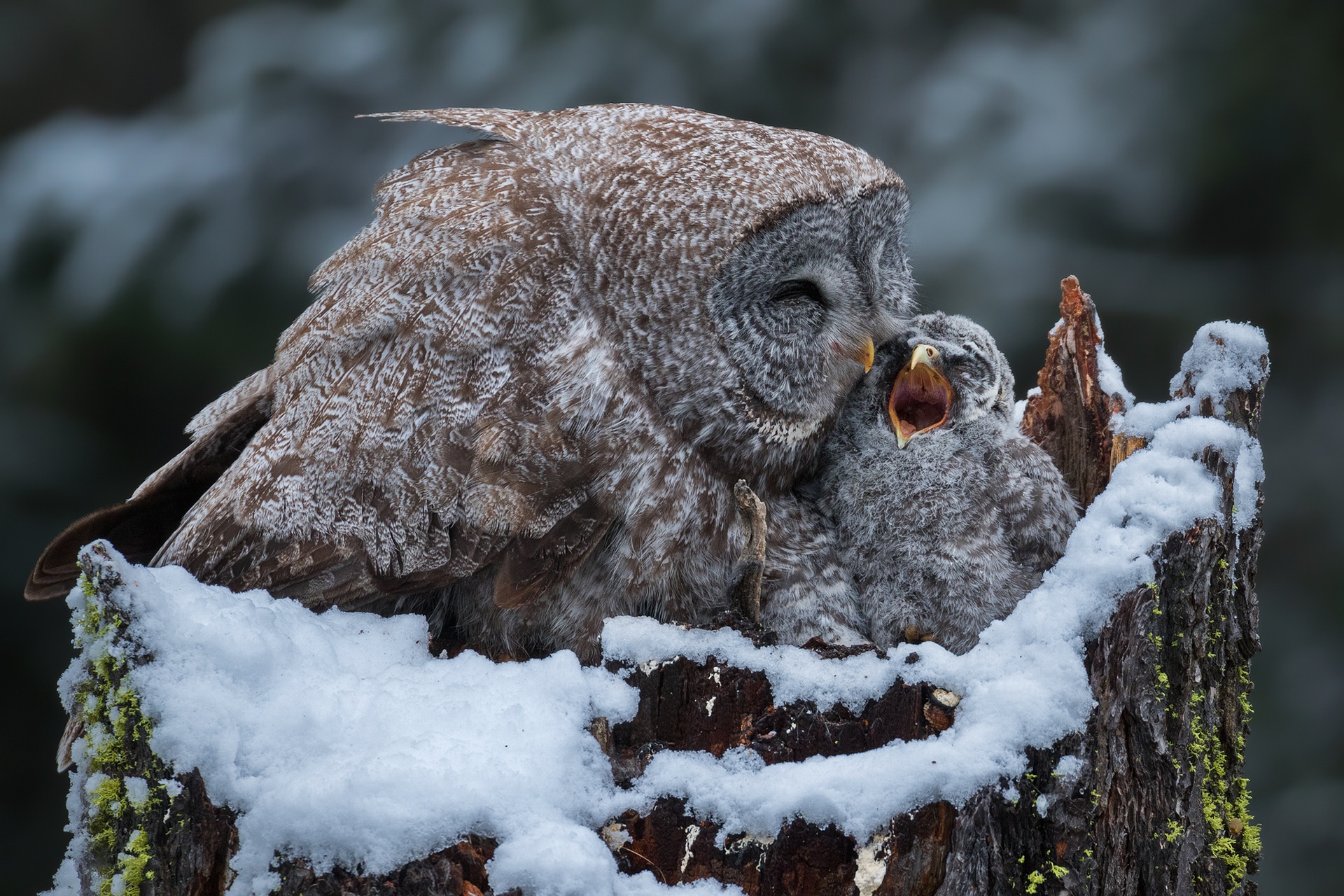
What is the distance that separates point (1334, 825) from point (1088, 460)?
1766 millimetres

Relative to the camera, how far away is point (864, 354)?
6.68 ft

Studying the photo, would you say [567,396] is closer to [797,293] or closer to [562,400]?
[562,400]

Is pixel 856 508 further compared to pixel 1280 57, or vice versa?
pixel 1280 57

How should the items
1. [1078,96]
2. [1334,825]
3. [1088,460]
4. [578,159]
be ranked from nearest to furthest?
1. [578,159]
2. [1088,460]
3. [1334,825]
4. [1078,96]

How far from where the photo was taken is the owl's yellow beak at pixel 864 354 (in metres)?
2.02

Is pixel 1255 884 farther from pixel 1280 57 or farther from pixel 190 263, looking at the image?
pixel 190 263

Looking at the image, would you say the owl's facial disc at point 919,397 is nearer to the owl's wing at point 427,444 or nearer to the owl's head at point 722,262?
the owl's head at point 722,262

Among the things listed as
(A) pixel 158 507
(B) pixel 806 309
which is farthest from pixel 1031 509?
(A) pixel 158 507

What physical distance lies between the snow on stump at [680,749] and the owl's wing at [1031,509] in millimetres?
238

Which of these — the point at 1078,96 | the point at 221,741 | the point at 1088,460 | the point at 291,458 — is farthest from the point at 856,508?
the point at 1078,96

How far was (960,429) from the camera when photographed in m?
2.02

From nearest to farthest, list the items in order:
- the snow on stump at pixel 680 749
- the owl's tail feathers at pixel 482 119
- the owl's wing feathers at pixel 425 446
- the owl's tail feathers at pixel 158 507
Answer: the snow on stump at pixel 680 749 → the owl's wing feathers at pixel 425 446 → the owl's tail feathers at pixel 158 507 → the owl's tail feathers at pixel 482 119

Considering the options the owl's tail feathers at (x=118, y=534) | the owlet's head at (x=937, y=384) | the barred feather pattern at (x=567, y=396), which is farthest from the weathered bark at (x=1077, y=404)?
the owl's tail feathers at (x=118, y=534)

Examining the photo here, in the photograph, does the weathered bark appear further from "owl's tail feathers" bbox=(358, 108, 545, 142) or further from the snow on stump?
"owl's tail feathers" bbox=(358, 108, 545, 142)
